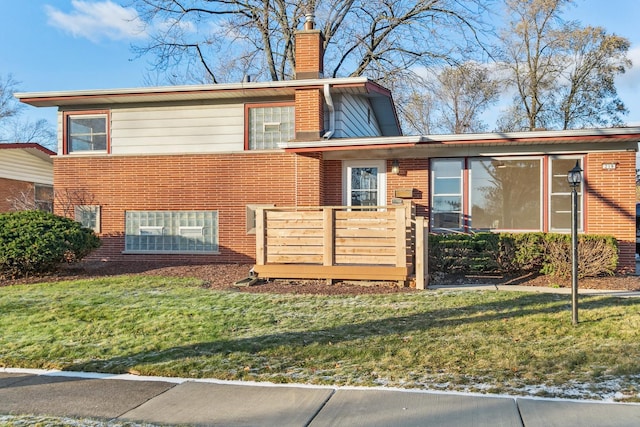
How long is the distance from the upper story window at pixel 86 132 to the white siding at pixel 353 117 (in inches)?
245

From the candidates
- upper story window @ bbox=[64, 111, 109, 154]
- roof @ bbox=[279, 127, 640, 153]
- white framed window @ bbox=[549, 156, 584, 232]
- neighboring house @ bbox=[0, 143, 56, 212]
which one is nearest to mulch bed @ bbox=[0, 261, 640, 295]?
white framed window @ bbox=[549, 156, 584, 232]

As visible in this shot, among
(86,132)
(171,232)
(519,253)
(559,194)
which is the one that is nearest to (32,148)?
(86,132)

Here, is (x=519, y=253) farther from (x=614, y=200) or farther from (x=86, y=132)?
(x=86, y=132)

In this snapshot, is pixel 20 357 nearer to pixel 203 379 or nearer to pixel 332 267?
pixel 203 379

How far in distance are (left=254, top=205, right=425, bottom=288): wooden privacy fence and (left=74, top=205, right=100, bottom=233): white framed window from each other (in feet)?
20.3

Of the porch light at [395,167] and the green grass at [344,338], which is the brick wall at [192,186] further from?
the green grass at [344,338]

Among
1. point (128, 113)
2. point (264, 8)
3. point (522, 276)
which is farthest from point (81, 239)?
point (264, 8)

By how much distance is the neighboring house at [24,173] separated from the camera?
2184 centimetres

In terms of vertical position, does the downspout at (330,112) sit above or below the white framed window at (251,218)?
above

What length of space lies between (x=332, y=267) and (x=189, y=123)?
631 centimetres

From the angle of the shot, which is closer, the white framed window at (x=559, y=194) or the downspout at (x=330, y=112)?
the white framed window at (x=559, y=194)

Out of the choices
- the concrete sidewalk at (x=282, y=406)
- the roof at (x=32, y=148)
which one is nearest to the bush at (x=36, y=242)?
the concrete sidewalk at (x=282, y=406)

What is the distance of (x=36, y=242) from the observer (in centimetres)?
1121

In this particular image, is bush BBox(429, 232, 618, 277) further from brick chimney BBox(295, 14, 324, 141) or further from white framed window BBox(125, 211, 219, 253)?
white framed window BBox(125, 211, 219, 253)
